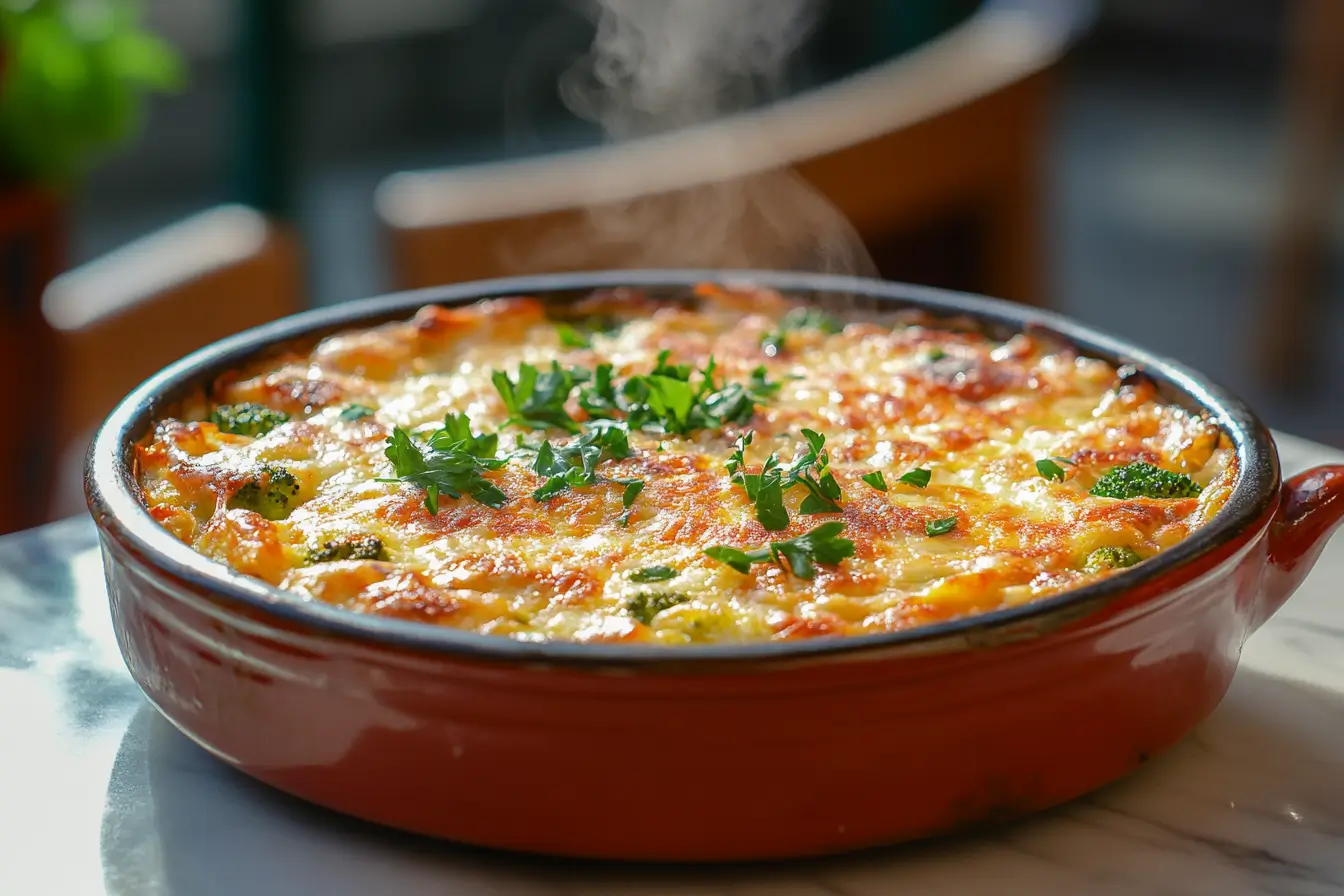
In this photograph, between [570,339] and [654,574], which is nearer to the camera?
[654,574]

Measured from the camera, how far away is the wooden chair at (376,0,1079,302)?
404 cm

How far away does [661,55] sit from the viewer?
12.8 feet

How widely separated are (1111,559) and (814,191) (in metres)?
3.05

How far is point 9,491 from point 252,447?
1966 millimetres

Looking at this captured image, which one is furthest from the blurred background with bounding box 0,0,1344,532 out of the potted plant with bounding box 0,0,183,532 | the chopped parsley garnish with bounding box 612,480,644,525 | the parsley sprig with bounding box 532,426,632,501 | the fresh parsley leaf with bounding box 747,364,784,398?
the chopped parsley garnish with bounding box 612,480,644,525

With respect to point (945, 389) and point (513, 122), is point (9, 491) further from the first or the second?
point (513, 122)

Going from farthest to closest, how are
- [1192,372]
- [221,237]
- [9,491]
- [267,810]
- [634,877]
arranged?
[221,237] < [9,491] < [1192,372] < [267,810] < [634,877]

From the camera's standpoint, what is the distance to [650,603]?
5.43ft

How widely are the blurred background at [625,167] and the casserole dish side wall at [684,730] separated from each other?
234 cm

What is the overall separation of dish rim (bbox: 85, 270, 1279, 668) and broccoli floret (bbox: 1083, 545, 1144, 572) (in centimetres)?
11

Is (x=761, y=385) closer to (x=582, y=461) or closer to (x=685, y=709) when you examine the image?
(x=582, y=461)

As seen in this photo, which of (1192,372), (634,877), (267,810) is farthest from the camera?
(1192,372)

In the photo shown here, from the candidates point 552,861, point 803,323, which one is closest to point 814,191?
point 803,323

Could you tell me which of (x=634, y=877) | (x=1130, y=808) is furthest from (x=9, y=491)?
(x=1130, y=808)
